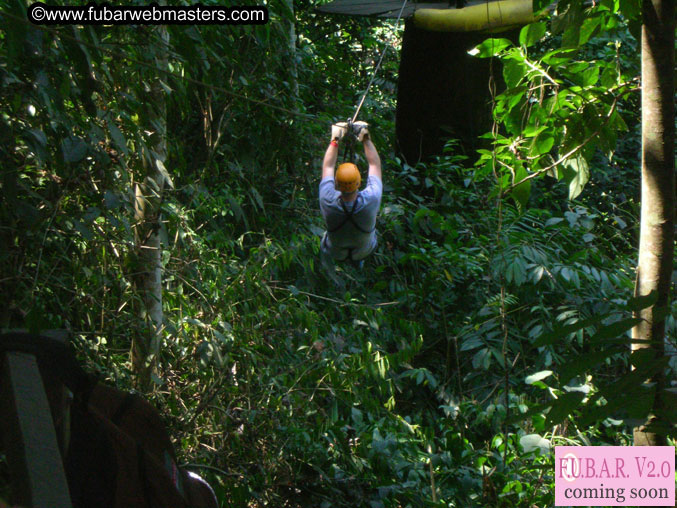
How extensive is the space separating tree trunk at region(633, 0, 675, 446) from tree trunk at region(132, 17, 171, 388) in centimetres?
204

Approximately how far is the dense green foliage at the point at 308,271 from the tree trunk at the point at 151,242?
0.20 ft

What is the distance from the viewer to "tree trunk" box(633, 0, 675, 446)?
1.58 meters

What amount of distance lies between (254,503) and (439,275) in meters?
1.96

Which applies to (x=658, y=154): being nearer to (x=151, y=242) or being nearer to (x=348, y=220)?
(x=348, y=220)

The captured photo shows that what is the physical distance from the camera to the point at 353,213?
3.50m

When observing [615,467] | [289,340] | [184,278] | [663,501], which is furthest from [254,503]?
[663,501]

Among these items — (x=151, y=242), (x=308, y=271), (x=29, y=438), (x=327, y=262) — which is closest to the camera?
(x=29, y=438)

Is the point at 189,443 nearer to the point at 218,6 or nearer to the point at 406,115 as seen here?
the point at 218,6

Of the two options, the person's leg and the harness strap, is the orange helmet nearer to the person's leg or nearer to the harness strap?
the harness strap

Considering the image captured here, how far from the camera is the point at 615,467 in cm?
243

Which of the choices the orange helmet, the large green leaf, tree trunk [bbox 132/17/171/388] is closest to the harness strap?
the orange helmet

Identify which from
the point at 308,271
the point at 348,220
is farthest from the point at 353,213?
the point at 308,271

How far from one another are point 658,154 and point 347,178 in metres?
1.80

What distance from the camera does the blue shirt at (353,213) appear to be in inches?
139
